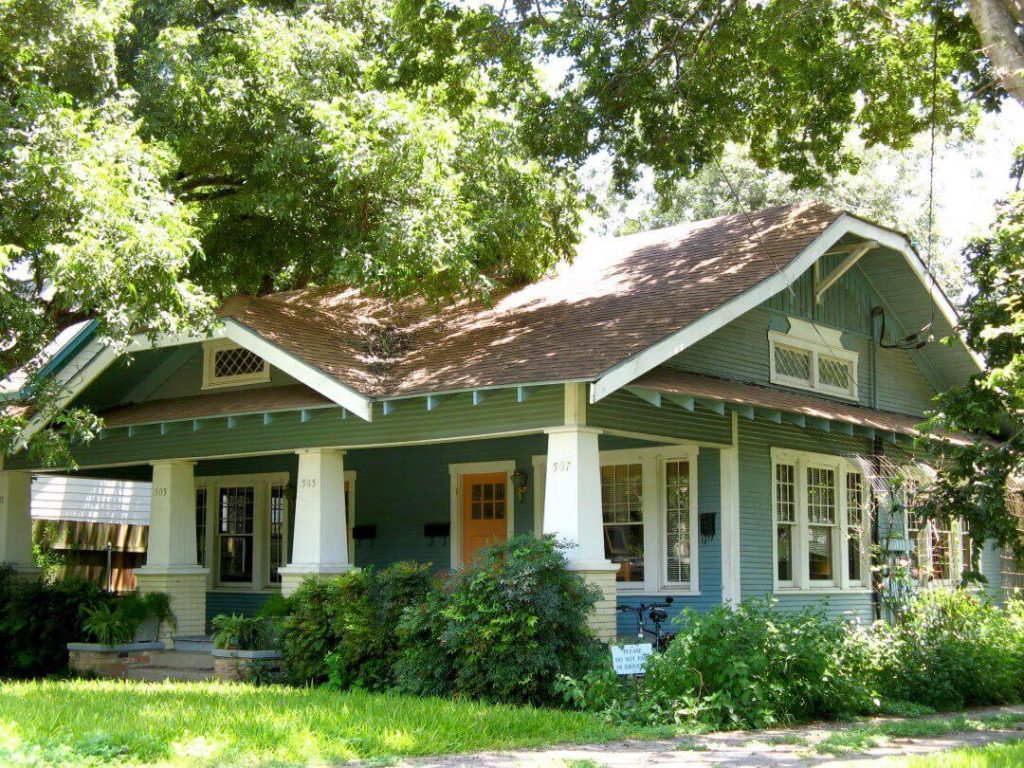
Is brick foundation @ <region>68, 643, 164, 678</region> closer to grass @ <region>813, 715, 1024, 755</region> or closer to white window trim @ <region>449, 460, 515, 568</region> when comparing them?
white window trim @ <region>449, 460, 515, 568</region>

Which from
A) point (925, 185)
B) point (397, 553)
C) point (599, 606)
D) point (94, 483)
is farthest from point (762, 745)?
point (925, 185)

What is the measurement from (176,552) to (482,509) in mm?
4267

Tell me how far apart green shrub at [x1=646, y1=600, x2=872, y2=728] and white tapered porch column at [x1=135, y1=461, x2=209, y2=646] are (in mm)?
7496

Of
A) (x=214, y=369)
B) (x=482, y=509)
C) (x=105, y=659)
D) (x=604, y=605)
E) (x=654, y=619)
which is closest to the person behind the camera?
→ (x=604, y=605)

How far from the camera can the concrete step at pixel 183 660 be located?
14898mm

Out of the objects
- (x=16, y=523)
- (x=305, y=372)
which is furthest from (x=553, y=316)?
(x=16, y=523)

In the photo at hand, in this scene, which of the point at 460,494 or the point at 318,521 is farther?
the point at 460,494

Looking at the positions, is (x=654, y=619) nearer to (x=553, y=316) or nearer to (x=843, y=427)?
(x=843, y=427)

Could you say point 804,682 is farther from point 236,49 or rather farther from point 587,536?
point 236,49

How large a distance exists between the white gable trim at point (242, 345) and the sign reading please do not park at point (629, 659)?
3.89 meters

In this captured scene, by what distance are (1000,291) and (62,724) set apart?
9.70 meters

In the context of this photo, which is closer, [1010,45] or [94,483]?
[1010,45]

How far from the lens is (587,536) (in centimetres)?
1238

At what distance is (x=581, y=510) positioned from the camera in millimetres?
12359
